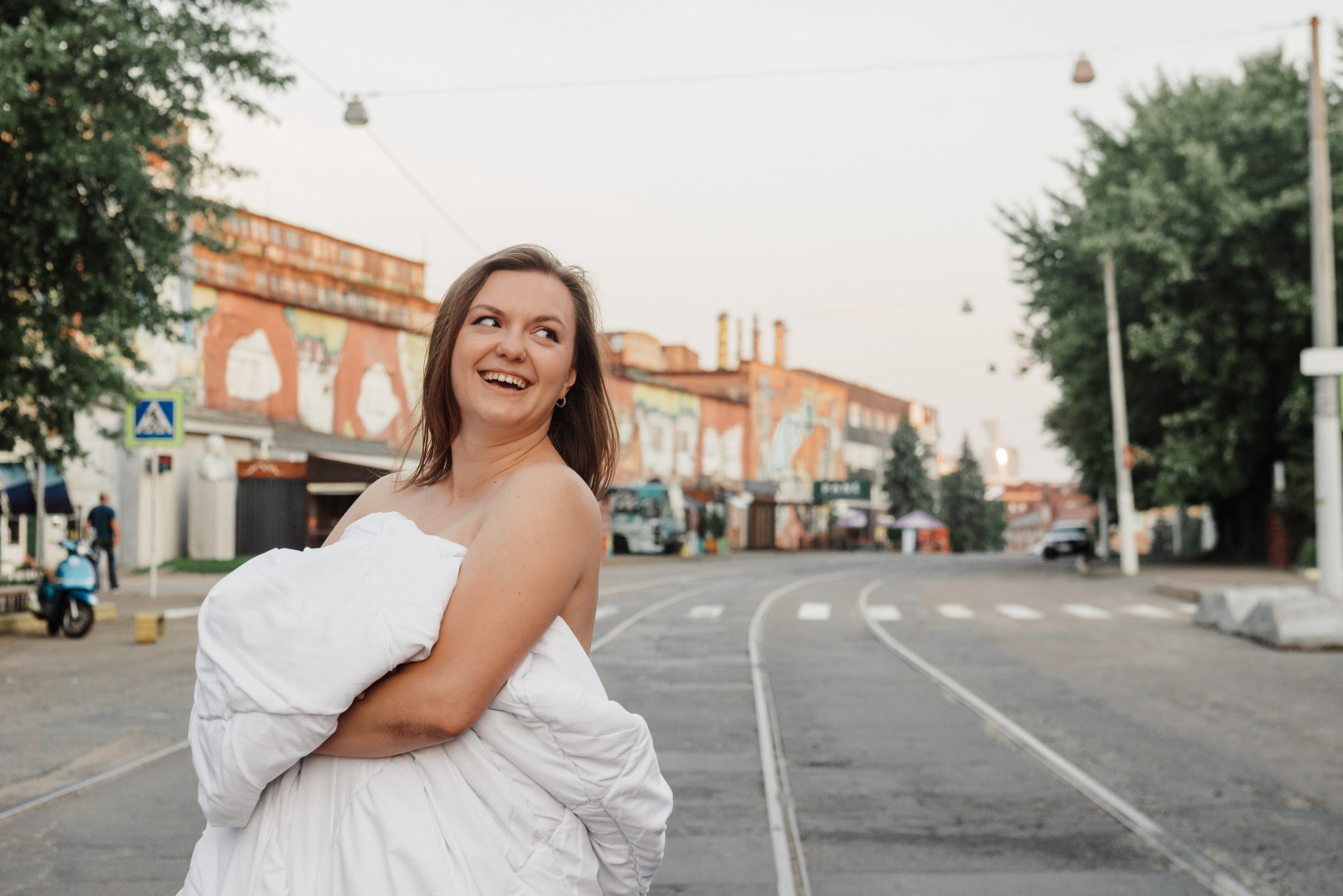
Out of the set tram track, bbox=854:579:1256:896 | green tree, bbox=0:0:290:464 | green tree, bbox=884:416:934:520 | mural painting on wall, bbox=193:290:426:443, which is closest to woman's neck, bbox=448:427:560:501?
tram track, bbox=854:579:1256:896

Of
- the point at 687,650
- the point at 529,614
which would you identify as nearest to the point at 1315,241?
the point at 687,650

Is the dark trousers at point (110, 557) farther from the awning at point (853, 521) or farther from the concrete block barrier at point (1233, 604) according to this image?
the awning at point (853, 521)

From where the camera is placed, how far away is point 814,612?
69.0ft

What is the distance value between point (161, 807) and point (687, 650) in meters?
8.45

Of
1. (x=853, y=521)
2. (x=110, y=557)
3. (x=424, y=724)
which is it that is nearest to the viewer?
(x=424, y=724)

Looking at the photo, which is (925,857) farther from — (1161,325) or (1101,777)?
(1161,325)

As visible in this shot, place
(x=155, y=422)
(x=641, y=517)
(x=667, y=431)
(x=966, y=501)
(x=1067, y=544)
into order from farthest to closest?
(x=966, y=501) < (x=667, y=431) < (x=1067, y=544) < (x=641, y=517) < (x=155, y=422)

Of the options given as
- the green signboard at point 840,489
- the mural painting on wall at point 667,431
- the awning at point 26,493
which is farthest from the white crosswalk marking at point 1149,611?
the green signboard at point 840,489

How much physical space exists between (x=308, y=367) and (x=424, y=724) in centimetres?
3985

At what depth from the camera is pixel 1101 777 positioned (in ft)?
23.9

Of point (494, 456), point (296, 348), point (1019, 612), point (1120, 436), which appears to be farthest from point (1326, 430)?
point (296, 348)

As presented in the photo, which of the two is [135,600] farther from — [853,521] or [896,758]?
[853,521]

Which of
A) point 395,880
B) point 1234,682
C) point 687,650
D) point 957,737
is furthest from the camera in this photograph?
point 687,650

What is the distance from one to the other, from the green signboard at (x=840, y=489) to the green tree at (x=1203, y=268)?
49760 millimetres
